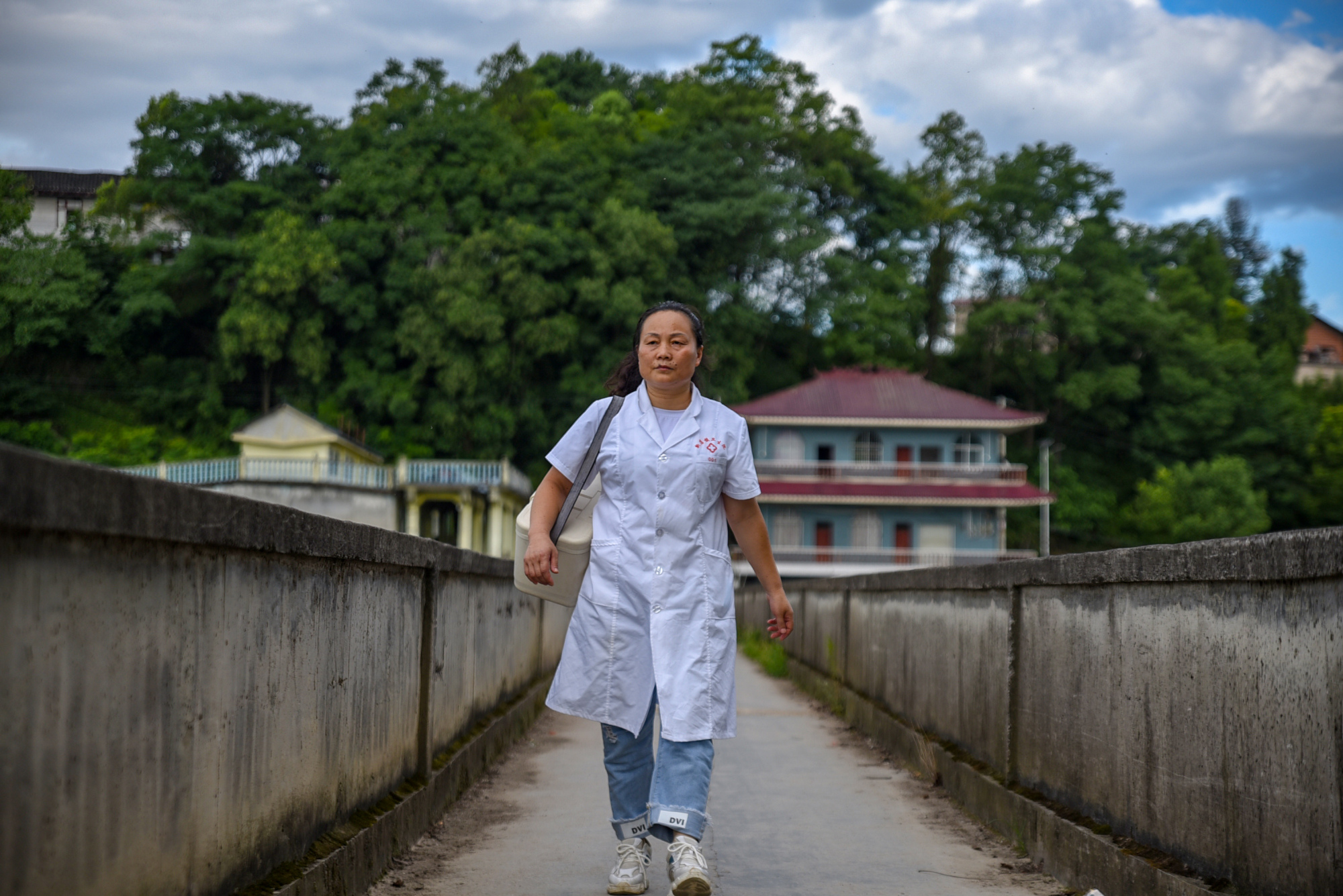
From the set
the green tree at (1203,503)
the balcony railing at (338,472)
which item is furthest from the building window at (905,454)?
the balcony railing at (338,472)

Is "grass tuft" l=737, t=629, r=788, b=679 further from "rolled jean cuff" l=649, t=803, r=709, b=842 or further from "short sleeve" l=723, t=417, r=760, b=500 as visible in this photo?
"rolled jean cuff" l=649, t=803, r=709, b=842

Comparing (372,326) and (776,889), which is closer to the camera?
(776,889)

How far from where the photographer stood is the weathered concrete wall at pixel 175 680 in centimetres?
218

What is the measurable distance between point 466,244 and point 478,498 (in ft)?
36.4

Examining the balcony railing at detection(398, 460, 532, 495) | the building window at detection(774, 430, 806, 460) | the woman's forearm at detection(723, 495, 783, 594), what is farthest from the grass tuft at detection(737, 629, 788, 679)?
the building window at detection(774, 430, 806, 460)

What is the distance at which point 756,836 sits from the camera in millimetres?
5586

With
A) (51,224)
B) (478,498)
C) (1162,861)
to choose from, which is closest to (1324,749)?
(1162,861)

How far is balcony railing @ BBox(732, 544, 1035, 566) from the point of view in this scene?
4966 centimetres

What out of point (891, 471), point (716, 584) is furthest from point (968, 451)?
point (716, 584)

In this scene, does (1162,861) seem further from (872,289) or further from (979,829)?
(872,289)

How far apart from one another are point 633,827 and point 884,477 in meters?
48.1

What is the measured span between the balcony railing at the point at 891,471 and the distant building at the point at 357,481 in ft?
34.5

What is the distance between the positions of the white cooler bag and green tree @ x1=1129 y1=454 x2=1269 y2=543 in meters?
56.7

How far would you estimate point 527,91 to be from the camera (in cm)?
6956
